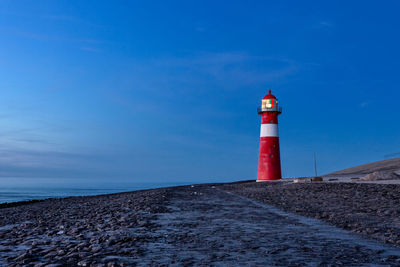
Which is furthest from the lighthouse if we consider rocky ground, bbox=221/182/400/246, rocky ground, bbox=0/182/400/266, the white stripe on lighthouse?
rocky ground, bbox=0/182/400/266

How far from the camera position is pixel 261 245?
5.61 m

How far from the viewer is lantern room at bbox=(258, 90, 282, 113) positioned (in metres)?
35.8

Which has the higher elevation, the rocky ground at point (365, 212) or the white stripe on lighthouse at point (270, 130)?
the white stripe on lighthouse at point (270, 130)

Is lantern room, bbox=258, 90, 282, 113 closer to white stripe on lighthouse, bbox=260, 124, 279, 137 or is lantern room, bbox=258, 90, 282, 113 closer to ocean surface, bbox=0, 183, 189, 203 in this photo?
white stripe on lighthouse, bbox=260, 124, 279, 137

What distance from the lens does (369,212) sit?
10.2 m

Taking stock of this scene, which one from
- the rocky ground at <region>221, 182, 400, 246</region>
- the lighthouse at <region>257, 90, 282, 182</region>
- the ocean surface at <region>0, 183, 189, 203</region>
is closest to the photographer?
the rocky ground at <region>221, 182, 400, 246</region>

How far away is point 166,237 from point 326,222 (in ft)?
14.7

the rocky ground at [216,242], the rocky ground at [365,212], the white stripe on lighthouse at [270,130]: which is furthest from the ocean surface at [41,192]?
the rocky ground at [365,212]

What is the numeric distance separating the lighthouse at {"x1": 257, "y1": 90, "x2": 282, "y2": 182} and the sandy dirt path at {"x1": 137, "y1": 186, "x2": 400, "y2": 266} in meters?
27.5

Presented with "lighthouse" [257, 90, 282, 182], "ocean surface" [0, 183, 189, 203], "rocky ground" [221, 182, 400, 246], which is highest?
"lighthouse" [257, 90, 282, 182]

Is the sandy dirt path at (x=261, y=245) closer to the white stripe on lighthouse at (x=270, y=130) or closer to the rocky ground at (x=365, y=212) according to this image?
the rocky ground at (x=365, y=212)

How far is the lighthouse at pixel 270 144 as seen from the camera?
35562 millimetres

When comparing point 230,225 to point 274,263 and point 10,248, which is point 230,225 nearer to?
point 274,263

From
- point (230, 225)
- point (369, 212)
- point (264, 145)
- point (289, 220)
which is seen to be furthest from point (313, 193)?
point (264, 145)
